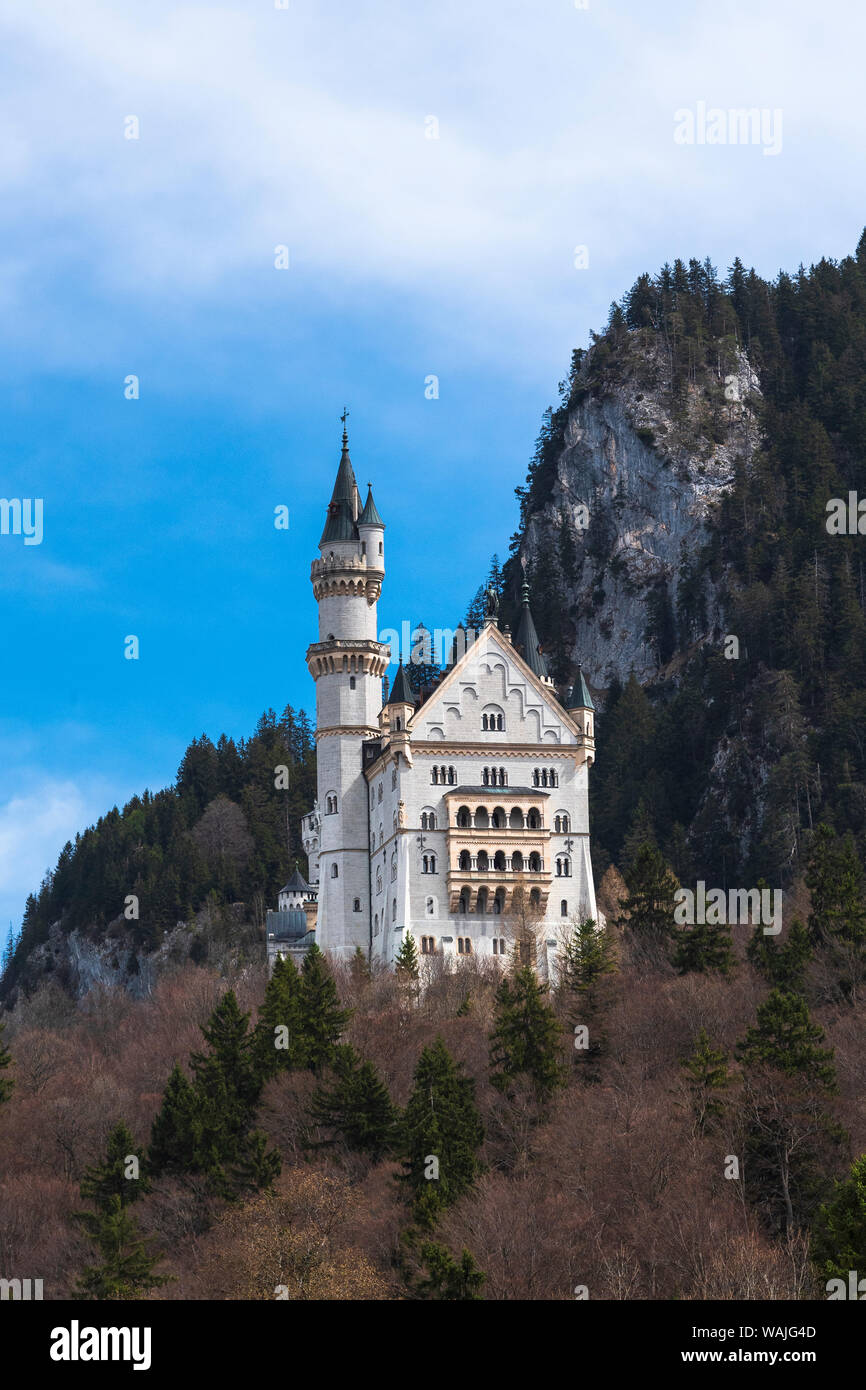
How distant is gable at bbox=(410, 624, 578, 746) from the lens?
95750 millimetres

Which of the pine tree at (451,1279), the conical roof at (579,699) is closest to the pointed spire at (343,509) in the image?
the conical roof at (579,699)

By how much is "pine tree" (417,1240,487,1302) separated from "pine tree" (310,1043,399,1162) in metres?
14.0

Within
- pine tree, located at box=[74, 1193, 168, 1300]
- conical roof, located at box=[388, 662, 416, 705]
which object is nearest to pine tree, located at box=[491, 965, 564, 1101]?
pine tree, located at box=[74, 1193, 168, 1300]

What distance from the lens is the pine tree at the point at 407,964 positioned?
86.2 meters

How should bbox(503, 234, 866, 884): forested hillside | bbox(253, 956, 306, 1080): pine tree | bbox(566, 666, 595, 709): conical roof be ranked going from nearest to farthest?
bbox(253, 956, 306, 1080): pine tree < bbox(566, 666, 595, 709): conical roof < bbox(503, 234, 866, 884): forested hillside

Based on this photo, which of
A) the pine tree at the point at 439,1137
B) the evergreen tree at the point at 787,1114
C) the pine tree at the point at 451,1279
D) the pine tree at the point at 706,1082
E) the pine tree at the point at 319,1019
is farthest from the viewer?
the pine tree at the point at 319,1019

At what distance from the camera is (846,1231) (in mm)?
41562

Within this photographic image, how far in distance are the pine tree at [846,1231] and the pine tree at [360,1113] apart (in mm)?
19686

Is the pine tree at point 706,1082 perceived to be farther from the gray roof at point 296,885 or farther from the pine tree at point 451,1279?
the gray roof at point 296,885

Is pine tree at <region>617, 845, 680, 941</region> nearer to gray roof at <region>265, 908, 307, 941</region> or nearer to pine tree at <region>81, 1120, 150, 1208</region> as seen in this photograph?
pine tree at <region>81, 1120, 150, 1208</region>

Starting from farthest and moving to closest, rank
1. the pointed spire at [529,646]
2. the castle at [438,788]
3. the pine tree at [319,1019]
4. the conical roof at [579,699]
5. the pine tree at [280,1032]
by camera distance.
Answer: the pointed spire at [529,646] → the conical roof at [579,699] → the castle at [438,788] → the pine tree at [319,1019] → the pine tree at [280,1032]
